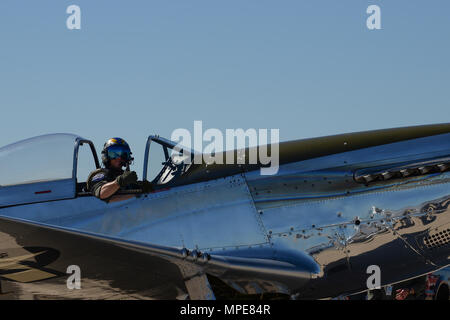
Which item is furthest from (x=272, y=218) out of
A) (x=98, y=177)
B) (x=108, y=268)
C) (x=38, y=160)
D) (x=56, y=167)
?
(x=38, y=160)

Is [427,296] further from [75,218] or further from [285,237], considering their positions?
[75,218]

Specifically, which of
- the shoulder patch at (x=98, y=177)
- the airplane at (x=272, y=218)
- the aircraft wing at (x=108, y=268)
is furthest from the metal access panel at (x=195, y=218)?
the shoulder patch at (x=98, y=177)

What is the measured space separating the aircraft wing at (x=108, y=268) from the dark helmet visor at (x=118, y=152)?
1.58 meters

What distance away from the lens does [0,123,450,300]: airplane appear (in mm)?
6484

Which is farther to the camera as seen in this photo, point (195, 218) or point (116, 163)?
point (116, 163)

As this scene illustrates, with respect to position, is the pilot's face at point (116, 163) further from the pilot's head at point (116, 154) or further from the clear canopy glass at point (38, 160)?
the clear canopy glass at point (38, 160)

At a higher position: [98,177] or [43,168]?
[43,168]

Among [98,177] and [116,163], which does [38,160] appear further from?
[116,163]

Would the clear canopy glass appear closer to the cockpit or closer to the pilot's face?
the cockpit

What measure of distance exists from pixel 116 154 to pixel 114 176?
0.26 m

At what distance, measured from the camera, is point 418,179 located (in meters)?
6.70

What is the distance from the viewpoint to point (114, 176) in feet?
23.6

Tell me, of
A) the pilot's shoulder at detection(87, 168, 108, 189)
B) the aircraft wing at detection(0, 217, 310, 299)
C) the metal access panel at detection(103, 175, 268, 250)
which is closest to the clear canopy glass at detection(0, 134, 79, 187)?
the pilot's shoulder at detection(87, 168, 108, 189)

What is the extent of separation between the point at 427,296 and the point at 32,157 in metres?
4.98
